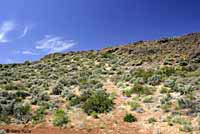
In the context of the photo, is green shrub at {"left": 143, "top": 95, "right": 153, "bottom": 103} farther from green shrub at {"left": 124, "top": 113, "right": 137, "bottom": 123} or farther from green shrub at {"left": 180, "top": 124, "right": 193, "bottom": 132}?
green shrub at {"left": 180, "top": 124, "right": 193, "bottom": 132}

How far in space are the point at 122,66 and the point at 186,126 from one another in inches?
925

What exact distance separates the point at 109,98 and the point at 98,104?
2.29 meters

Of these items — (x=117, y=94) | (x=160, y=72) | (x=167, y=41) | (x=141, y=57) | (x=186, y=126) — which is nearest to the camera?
(x=186, y=126)

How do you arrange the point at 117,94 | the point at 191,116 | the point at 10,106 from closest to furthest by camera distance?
1. the point at 191,116
2. the point at 10,106
3. the point at 117,94

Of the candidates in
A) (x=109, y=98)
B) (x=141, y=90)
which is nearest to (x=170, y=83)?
(x=141, y=90)

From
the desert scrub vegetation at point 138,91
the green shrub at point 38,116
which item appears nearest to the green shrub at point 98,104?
the desert scrub vegetation at point 138,91

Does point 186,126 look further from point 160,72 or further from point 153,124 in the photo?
point 160,72

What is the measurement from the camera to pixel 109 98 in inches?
990

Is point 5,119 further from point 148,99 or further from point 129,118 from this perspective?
point 148,99

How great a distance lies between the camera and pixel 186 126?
18.6 meters

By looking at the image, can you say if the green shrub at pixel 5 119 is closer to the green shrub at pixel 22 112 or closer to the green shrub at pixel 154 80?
the green shrub at pixel 22 112

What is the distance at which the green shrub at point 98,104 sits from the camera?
22391mm

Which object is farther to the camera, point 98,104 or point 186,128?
point 98,104

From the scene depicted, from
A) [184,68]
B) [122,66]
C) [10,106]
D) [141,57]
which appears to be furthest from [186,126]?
[141,57]
